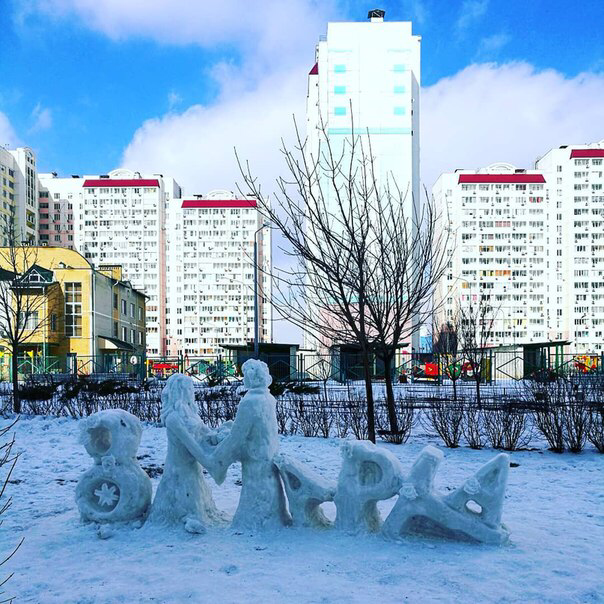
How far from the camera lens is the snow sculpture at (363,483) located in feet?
15.5

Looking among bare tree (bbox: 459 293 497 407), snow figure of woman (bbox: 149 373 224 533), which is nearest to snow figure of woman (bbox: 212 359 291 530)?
snow figure of woman (bbox: 149 373 224 533)

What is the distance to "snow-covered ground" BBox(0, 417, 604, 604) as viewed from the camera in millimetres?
3822

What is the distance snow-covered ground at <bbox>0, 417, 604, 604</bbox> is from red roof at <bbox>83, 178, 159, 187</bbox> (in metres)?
90.9

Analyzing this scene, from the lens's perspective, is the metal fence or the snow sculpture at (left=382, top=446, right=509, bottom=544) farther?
the metal fence

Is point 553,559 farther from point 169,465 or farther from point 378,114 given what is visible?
point 378,114

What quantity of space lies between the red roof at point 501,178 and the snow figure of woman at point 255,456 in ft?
278

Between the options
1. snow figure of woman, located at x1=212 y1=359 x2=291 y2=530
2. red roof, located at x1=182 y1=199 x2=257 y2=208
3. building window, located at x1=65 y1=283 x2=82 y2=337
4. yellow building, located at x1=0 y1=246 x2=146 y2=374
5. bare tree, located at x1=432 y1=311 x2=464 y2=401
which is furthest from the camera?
red roof, located at x1=182 y1=199 x2=257 y2=208

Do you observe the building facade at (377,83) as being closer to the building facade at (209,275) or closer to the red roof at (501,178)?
the red roof at (501,178)

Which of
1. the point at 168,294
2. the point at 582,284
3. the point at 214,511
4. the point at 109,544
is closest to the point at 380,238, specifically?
the point at 214,511

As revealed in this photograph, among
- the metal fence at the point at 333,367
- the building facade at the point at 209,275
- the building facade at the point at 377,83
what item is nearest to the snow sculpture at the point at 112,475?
the metal fence at the point at 333,367

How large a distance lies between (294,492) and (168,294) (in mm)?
91353

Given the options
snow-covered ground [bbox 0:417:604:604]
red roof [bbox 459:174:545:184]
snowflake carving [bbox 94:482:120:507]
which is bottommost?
snow-covered ground [bbox 0:417:604:604]

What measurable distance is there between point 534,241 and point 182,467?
284 feet

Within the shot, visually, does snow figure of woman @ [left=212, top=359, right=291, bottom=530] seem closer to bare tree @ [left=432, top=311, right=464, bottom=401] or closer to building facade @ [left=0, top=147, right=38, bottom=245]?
bare tree @ [left=432, top=311, right=464, bottom=401]
